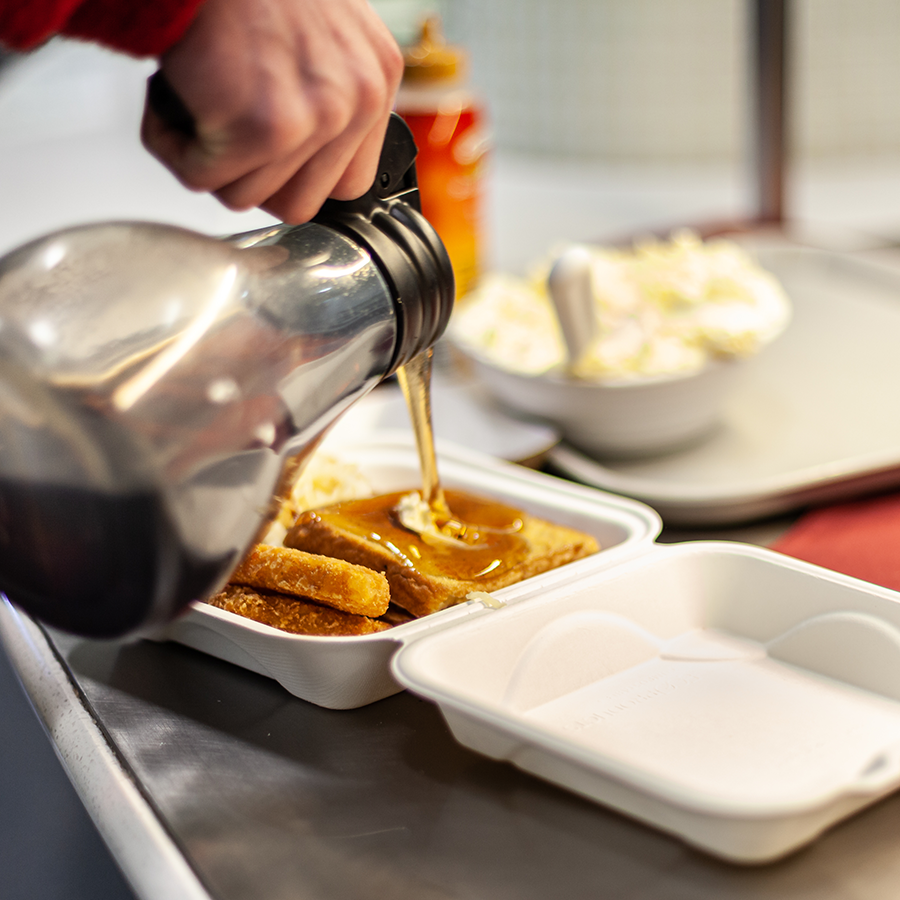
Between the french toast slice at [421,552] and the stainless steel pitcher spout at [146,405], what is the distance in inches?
5.3

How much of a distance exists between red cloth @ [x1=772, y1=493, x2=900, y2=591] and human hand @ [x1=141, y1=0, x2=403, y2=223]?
41 cm

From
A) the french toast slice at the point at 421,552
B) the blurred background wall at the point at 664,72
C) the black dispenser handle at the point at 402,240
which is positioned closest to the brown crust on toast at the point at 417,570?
the french toast slice at the point at 421,552

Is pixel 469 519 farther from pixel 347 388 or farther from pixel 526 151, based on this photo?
pixel 526 151

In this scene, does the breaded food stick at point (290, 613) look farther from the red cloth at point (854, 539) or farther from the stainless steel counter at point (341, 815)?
the red cloth at point (854, 539)

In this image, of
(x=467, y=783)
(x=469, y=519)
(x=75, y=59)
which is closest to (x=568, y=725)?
(x=467, y=783)

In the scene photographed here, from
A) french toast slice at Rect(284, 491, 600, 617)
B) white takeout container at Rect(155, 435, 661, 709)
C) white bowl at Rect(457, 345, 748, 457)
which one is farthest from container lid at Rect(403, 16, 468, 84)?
french toast slice at Rect(284, 491, 600, 617)

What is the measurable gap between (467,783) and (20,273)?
0.29m

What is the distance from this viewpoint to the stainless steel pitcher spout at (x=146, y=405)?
340 millimetres

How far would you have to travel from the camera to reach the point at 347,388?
0.43 metres

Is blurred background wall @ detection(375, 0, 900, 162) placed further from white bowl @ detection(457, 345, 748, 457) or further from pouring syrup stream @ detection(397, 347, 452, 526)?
pouring syrup stream @ detection(397, 347, 452, 526)

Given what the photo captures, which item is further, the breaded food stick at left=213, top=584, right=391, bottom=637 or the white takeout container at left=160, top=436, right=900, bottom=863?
the breaded food stick at left=213, top=584, right=391, bottom=637

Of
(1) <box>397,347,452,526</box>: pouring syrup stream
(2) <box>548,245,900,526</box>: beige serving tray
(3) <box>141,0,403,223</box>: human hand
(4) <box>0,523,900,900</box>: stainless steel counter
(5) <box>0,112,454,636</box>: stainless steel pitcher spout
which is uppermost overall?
(3) <box>141,0,403,223</box>: human hand

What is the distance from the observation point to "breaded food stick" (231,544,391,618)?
1.65ft

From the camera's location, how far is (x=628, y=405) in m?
0.78
